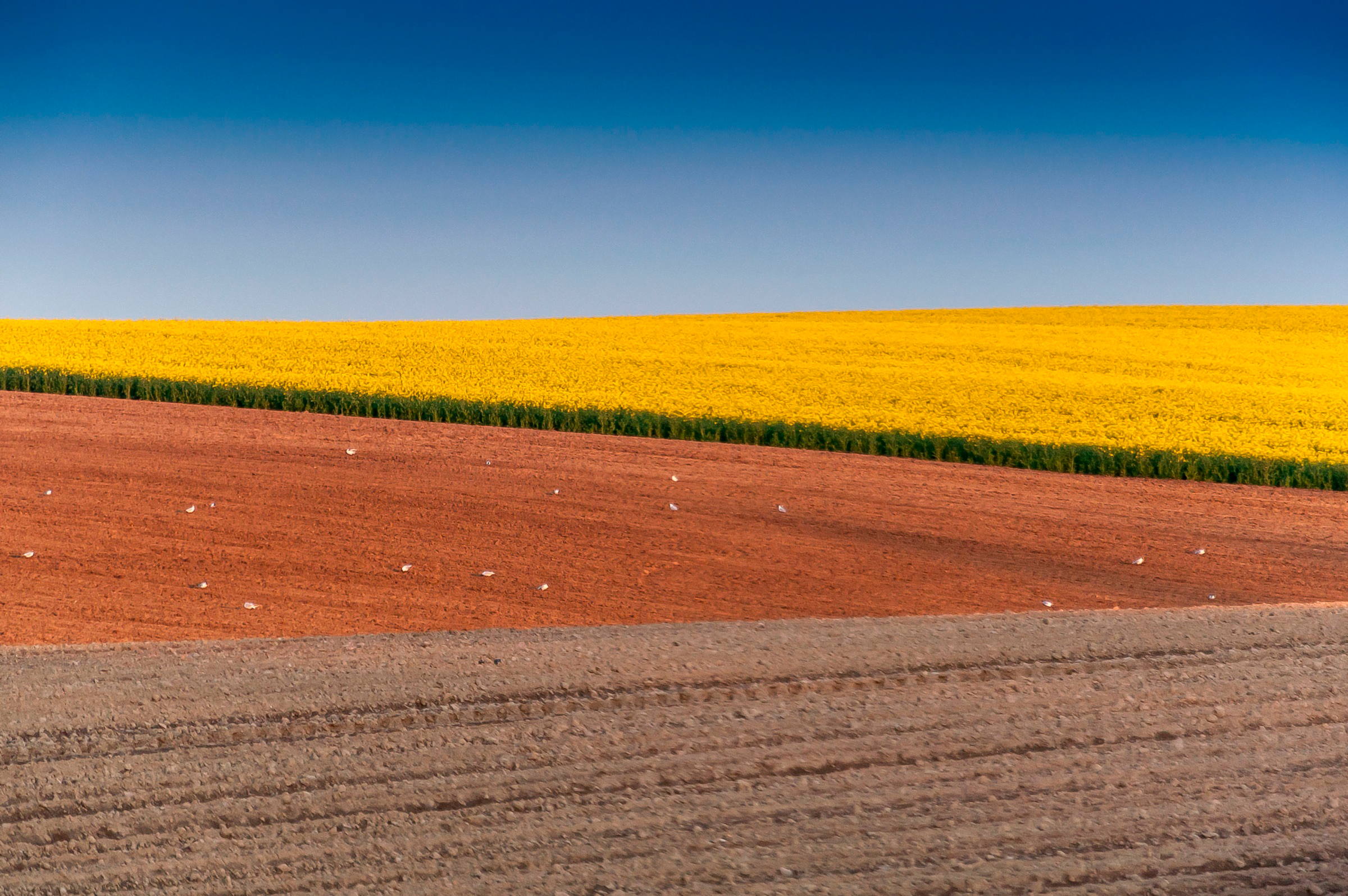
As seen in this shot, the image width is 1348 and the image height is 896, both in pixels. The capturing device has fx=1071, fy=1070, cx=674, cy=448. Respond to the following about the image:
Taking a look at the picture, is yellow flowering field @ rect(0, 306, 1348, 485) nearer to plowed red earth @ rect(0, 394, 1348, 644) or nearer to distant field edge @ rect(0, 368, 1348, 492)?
distant field edge @ rect(0, 368, 1348, 492)

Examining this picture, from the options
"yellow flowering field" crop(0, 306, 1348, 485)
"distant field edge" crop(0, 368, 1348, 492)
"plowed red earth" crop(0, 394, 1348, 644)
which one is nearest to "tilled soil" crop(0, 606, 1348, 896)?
"plowed red earth" crop(0, 394, 1348, 644)

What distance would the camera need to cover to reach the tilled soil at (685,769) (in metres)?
1.99

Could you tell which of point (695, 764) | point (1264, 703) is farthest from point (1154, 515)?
point (695, 764)

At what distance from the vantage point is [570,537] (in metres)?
9.57

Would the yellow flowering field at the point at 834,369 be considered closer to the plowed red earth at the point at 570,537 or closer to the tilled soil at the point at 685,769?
the plowed red earth at the point at 570,537

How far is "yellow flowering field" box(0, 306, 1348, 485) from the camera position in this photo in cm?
1511

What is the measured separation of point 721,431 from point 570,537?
18.1 feet

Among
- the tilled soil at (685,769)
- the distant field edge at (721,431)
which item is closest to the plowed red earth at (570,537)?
the distant field edge at (721,431)

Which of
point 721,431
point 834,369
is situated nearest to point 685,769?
point 721,431

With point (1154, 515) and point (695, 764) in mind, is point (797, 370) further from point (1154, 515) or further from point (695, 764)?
point (695, 764)

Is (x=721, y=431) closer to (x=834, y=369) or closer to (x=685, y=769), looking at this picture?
(x=834, y=369)

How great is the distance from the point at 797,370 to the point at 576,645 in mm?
17542

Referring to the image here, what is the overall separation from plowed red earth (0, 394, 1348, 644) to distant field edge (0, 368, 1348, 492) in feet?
1.84

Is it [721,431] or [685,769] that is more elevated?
[721,431]
